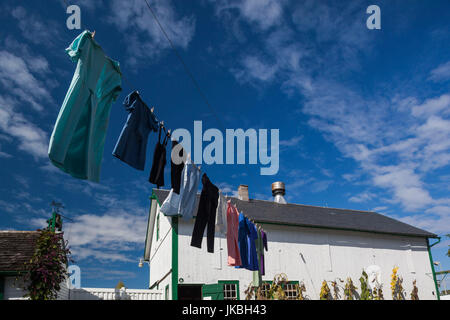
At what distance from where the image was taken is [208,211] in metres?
9.01

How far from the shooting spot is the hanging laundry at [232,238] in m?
9.96

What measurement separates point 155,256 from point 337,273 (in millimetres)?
9471

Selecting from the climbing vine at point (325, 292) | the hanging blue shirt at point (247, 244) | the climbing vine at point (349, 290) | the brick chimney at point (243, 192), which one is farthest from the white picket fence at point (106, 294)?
the climbing vine at point (349, 290)

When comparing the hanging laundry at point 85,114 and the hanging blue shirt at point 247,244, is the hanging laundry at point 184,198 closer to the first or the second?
the hanging laundry at point 85,114

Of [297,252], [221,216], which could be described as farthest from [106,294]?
[297,252]

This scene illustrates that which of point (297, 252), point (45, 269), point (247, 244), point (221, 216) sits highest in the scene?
point (221, 216)

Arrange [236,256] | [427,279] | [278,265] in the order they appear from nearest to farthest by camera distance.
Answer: [236,256], [278,265], [427,279]

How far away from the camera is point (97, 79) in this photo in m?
5.19

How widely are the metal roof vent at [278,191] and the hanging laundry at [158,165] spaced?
1532 centimetres

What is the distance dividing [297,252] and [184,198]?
10.0 m

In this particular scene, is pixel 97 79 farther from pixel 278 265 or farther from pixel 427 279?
pixel 427 279

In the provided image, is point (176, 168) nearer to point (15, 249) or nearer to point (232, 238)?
point (232, 238)

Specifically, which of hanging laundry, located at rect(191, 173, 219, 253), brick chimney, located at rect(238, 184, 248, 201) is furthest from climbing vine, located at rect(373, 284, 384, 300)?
hanging laundry, located at rect(191, 173, 219, 253)
